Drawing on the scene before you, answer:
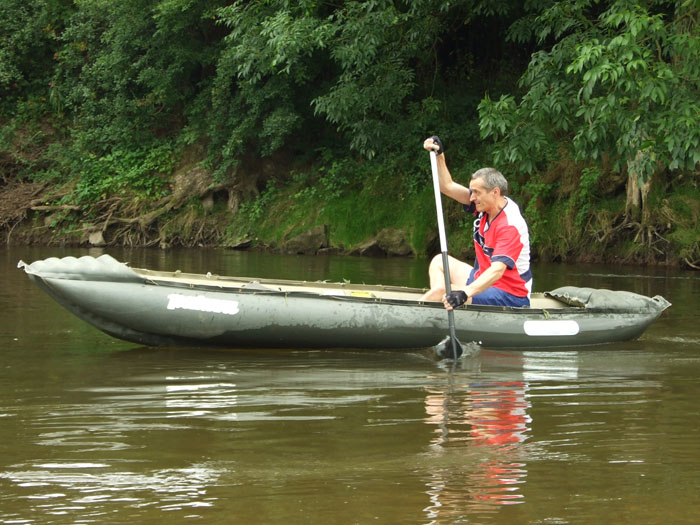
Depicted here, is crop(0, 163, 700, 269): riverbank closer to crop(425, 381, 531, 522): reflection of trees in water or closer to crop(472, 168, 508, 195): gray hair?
crop(472, 168, 508, 195): gray hair

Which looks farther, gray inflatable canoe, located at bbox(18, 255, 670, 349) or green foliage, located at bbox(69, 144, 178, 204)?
green foliage, located at bbox(69, 144, 178, 204)

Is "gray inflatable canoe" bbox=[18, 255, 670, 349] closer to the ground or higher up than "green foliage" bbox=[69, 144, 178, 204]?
closer to the ground

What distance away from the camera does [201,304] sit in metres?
5.83

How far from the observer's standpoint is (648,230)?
12.9 m

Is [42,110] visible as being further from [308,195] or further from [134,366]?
[134,366]

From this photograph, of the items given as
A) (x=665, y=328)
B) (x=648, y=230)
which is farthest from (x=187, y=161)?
(x=665, y=328)

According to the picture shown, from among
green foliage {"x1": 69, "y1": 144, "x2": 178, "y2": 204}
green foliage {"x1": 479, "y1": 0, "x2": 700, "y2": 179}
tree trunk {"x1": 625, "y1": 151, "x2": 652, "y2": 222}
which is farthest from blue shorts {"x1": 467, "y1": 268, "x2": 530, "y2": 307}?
green foliage {"x1": 69, "y1": 144, "x2": 178, "y2": 204}

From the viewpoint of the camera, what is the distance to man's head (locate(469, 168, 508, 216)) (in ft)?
19.0

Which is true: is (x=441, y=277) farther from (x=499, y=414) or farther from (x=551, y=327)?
(x=499, y=414)

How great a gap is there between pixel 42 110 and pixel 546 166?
11.8 metres

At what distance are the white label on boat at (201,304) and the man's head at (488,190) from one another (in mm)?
1630

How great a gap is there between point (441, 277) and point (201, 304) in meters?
1.59

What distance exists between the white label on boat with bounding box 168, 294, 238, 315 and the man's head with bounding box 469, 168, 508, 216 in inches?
64.2

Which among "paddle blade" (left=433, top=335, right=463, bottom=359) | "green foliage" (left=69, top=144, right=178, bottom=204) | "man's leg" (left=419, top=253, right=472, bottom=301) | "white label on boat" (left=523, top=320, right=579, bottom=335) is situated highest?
"green foliage" (left=69, top=144, right=178, bottom=204)
